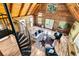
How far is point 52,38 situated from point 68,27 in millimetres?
156

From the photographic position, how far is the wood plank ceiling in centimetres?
161

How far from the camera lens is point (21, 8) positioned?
161 centimetres

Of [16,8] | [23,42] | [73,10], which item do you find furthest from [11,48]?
[73,10]

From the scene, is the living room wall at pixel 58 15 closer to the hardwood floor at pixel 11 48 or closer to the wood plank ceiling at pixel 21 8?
the wood plank ceiling at pixel 21 8

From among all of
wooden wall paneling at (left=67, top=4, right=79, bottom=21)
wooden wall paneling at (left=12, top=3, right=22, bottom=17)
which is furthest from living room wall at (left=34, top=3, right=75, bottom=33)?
wooden wall paneling at (left=12, top=3, right=22, bottom=17)

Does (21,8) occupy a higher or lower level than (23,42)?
higher

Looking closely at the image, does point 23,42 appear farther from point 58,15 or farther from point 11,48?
point 58,15

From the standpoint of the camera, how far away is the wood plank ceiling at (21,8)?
1.61 meters

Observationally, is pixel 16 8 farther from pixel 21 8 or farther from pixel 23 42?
pixel 23 42

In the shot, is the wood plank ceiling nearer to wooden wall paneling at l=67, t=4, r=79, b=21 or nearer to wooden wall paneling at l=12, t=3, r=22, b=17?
wooden wall paneling at l=12, t=3, r=22, b=17

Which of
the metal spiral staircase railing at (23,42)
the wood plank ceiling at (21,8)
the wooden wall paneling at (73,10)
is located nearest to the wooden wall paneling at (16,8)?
the wood plank ceiling at (21,8)

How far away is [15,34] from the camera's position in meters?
1.66

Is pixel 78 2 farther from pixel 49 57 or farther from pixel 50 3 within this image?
pixel 49 57

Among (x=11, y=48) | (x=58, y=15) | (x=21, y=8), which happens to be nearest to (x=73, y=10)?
(x=58, y=15)
